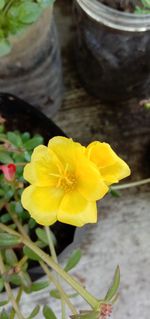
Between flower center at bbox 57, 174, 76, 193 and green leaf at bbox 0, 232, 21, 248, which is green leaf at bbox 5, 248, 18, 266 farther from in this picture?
flower center at bbox 57, 174, 76, 193

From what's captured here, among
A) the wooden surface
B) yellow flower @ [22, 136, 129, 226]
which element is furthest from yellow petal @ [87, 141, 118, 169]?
the wooden surface

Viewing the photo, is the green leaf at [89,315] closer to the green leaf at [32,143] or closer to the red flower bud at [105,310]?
the red flower bud at [105,310]

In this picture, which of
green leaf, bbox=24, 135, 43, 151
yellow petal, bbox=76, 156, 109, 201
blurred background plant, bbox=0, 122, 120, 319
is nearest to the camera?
yellow petal, bbox=76, 156, 109, 201

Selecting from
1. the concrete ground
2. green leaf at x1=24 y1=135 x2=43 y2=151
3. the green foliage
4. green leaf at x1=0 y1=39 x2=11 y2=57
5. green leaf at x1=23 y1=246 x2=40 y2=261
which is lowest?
the concrete ground

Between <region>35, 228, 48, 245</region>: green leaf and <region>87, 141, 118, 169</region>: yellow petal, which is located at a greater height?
<region>87, 141, 118, 169</region>: yellow petal

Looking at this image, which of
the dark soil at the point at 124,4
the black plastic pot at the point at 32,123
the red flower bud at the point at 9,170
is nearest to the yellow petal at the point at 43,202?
the red flower bud at the point at 9,170

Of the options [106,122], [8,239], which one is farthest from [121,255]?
[8,239]
